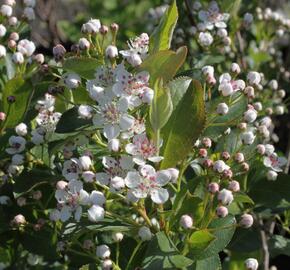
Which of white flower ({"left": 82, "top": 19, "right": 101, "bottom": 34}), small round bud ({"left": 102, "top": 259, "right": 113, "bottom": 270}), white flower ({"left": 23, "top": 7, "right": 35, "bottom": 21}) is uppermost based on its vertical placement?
white flower ({"left": 82, "top": 19, "right": 101, "bottom": 34})

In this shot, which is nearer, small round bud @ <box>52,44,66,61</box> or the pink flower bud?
the pink flower bud

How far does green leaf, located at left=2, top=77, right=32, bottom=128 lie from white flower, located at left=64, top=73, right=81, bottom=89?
0.74 feet

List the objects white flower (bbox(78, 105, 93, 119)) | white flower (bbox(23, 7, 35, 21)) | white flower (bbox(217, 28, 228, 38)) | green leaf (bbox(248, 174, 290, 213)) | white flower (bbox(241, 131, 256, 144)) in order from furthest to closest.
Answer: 1. white flower (bbox(217, 28, 228, 38))
2. white flower (bbox(23, 7, 35, 21))
3. green leaf (bbox(248, 174, 290, 213))
4. white flower (bbox(241, 131, 256, 144))
5. white flower (bbox(78, 105, 93, 119))

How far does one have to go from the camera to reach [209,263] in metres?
1.72

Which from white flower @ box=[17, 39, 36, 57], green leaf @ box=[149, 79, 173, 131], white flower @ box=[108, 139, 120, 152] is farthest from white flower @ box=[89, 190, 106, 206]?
white flower @ box=[17, 39, 36, 57]

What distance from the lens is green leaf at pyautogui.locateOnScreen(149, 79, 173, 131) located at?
60.1 inches

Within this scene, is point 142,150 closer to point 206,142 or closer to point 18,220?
point 206,142

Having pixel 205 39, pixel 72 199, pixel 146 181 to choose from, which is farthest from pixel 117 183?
pixel 205 39

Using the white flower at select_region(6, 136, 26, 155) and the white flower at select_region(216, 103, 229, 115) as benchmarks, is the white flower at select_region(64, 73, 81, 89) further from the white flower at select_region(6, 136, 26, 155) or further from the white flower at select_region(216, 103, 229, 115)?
the white flower at select_region(216, 103, 229, 115)

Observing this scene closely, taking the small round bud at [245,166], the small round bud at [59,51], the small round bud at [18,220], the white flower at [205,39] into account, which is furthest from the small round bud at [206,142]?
the white flower at [205,39]

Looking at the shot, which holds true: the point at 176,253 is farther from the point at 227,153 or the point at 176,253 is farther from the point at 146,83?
the point at 146,83

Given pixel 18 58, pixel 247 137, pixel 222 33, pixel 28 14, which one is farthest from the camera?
pixel 222 33

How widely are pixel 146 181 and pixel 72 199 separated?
0.74ft

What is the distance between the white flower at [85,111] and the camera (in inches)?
64.2
